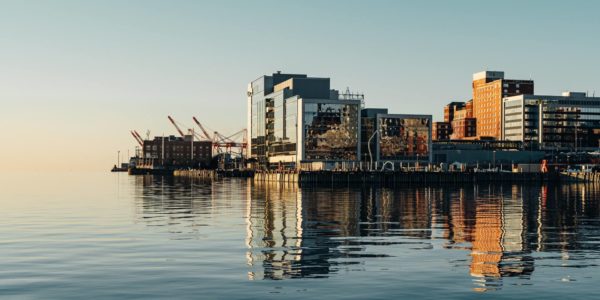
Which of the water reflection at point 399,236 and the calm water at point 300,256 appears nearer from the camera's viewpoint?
the calm water at point 300,256

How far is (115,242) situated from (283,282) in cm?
2077

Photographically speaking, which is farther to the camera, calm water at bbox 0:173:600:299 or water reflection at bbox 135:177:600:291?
water reflection at bbox 135:177:600:291

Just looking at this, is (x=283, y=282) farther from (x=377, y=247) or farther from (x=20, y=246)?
(x=20, y=246)

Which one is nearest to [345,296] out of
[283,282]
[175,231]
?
[283,282]

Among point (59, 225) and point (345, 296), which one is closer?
point (345, 296)

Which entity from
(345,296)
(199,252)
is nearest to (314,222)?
(199,252)

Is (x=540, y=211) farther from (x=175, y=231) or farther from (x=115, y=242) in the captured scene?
(x=115, y=242)

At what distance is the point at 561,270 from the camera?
37.1m

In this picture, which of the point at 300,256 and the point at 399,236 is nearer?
the point at 300,256

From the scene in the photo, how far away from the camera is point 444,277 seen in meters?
34.8

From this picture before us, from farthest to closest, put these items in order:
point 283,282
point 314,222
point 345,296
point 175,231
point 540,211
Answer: point 540,211, point 314,222, point 175,231, point 283,282, point 345,296

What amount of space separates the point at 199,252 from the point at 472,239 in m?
18.2

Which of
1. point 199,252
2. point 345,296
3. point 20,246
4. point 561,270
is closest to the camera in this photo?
point 345,296

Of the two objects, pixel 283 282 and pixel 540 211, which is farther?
pixel 540 211
